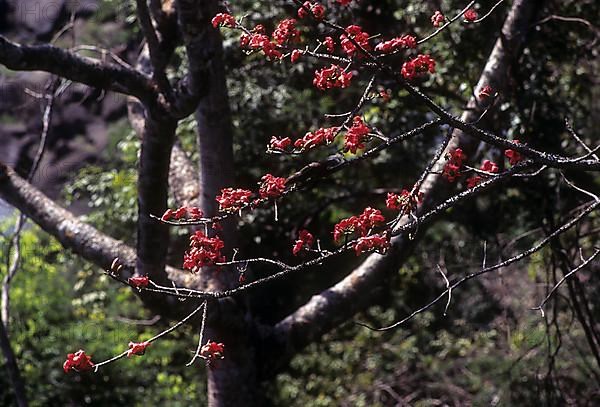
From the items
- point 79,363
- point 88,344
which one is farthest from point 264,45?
point 88,344

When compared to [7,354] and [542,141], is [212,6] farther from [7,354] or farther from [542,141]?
[542,141]

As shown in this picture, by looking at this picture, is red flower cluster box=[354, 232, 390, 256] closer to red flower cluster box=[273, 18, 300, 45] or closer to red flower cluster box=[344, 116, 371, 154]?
red flower cluster box=[344, 116, 371, 154]

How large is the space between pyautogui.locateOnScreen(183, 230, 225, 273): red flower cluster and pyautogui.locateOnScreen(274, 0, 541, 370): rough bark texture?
6.41 feet

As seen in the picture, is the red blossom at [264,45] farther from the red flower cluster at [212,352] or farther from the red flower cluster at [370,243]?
the red flower cluster at [212,352]

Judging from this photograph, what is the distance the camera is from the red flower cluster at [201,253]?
2.38 m

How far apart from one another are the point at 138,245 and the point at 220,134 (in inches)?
26.7

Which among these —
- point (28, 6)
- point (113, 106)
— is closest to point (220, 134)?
point (113, 106)

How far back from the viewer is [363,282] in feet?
14.4

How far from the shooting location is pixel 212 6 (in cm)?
358

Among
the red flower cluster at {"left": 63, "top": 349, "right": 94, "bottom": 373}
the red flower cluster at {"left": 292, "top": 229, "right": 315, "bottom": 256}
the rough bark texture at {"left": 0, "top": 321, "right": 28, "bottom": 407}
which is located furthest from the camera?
the rough bark texture at {"left": 0, "top": 321, "right": 28, "bottom": 407}

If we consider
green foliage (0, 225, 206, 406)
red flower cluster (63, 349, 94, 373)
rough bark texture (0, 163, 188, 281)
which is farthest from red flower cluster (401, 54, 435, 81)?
green foliage (0, 225, 206, 406)

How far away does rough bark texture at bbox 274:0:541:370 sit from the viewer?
428 centimetres

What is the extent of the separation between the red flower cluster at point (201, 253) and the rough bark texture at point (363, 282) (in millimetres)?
1953

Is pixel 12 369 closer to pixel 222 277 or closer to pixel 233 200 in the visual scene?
pixel 222 277
